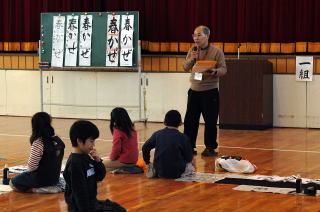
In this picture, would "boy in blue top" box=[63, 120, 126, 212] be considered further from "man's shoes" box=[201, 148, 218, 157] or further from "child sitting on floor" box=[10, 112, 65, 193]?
"man's shoes" box=[201, 148, 218, 157]

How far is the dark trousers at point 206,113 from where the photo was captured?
30.5ft

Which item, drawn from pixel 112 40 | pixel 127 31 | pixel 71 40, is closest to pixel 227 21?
pixel 127 31

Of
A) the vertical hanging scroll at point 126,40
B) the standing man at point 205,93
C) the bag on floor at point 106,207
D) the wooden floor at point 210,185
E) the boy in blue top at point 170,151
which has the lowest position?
the wooden floor at point 210,185

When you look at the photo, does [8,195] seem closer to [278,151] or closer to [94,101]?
[278,151]

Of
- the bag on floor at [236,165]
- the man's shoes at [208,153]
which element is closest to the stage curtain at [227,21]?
the man's shoes at [208,153]

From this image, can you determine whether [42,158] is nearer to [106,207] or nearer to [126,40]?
[106,207]

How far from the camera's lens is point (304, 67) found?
1198cm

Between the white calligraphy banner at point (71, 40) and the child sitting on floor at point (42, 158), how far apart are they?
19.8ft

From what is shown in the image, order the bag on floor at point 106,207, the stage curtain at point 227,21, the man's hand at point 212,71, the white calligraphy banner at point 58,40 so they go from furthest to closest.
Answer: the white calligraphy banner at point 58,40 → the stage curtain at point 227,21 → the man's hand at point 212,71 → the bag on floor at point 106,207

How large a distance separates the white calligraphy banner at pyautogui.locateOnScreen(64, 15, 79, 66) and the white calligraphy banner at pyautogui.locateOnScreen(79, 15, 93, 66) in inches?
3.7

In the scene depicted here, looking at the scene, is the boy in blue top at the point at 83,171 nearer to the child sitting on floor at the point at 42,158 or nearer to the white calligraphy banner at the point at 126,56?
the child sitting on floor at the point at 42,158

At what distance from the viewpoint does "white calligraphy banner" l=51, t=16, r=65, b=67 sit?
1297 centimetres

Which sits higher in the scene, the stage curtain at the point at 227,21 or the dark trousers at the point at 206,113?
the stage curtain at the point at 227,21

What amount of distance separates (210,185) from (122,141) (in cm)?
113
